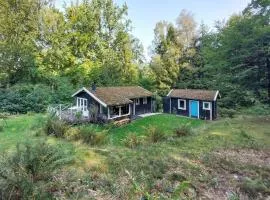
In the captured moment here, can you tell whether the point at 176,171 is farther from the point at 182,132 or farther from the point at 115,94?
the point at 115,94

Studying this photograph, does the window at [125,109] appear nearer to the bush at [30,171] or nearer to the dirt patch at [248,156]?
the dirt patch at [248,156]

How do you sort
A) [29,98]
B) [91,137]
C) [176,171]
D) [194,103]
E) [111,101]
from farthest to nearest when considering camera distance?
[29,98] → [194,103] → [111,101] → [91,137] → [176,171]

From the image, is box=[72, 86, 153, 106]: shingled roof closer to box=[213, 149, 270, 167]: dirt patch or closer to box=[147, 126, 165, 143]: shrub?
box=[147, 126, 165, 143]: shrub

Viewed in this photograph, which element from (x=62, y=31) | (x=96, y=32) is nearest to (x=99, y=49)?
(x=96, y=32)

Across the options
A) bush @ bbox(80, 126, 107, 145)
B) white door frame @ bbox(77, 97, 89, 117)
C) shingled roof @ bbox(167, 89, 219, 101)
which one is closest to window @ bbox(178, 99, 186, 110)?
shingled roof @ bbox(167, 89, 219, 101)

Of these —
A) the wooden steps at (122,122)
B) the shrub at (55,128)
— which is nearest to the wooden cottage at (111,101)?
the wooden steps at (122,122)

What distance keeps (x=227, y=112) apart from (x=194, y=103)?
375 cm

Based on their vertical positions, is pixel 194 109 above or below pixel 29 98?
below

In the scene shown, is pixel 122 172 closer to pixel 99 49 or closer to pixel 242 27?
pixel 242 27

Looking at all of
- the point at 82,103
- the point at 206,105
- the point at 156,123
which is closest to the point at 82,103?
the point at 82,103

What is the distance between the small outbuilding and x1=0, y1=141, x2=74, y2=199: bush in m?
19.5

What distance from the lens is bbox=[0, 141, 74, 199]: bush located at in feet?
14.7

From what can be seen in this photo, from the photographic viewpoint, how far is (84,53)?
1361 inches

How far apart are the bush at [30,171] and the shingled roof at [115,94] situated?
1432 cm
